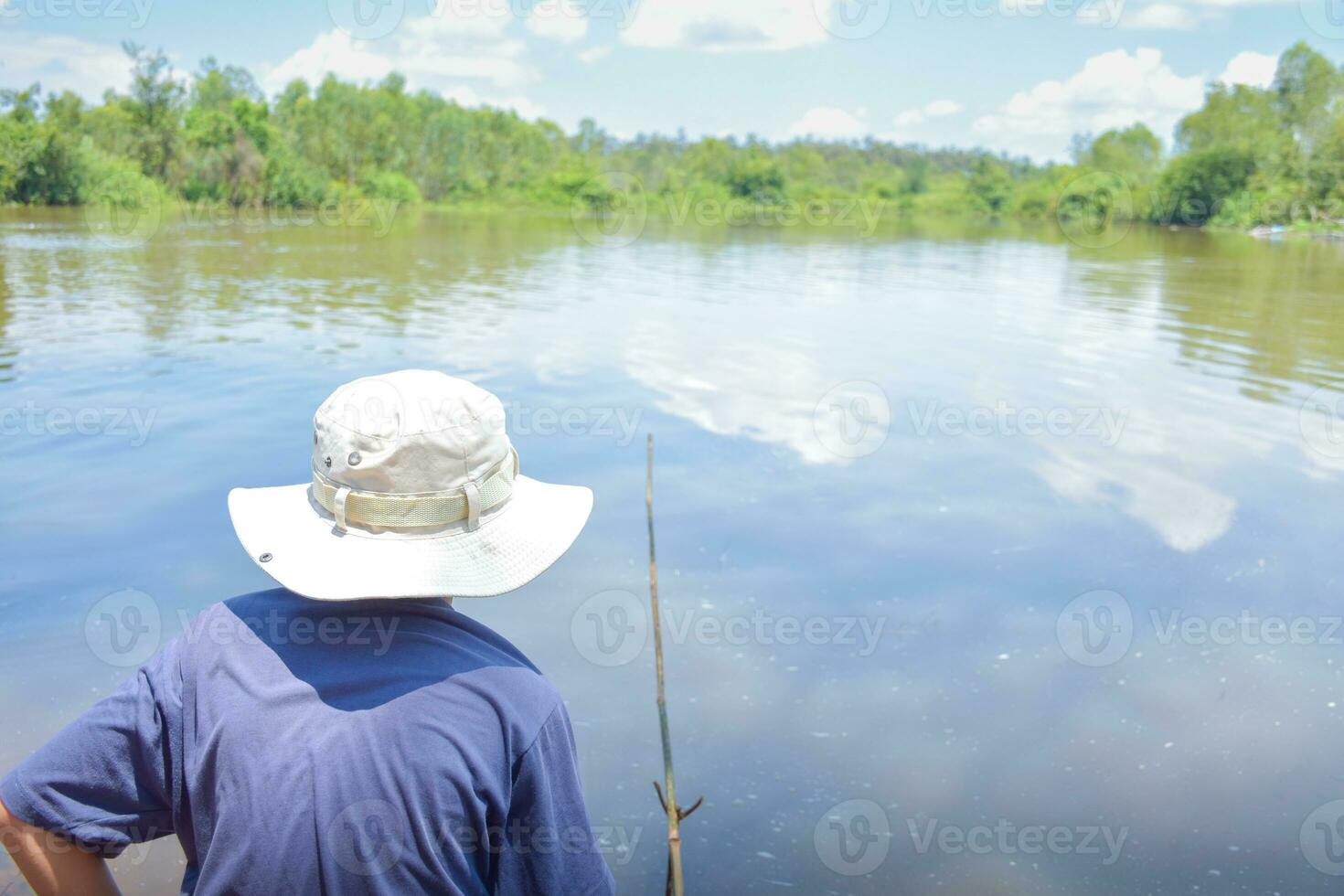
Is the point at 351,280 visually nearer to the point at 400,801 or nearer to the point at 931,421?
the point at 931,421

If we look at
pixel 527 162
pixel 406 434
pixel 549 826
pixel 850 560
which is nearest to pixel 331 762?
→ pixel 549 826

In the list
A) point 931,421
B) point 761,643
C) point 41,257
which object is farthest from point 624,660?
point 41,257

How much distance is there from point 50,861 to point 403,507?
66cm

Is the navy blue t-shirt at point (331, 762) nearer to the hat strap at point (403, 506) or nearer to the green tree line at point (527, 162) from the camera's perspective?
the hat strap at point (403, 506)

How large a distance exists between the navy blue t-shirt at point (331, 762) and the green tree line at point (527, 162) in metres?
44.4

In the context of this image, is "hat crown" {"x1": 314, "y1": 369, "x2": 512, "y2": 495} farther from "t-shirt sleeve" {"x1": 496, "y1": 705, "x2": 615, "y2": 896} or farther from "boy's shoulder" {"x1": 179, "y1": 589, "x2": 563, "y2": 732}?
"t-shirt sleeve" {"x1": 496, "y1": 705, "x2": 615, "y2": 896}

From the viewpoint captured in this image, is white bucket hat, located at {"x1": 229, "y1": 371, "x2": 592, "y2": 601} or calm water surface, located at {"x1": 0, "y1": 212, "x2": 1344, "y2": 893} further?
calm water surface, located at {"x1": 0, "y1": 212, "x2": 1344, "y2": 893}

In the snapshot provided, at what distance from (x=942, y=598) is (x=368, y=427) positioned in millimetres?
4025

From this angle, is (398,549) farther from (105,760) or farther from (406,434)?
(105,760)

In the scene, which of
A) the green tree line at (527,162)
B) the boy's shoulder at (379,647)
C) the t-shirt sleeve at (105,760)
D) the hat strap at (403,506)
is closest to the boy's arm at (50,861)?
the t-shirt sleeve at (105,760)

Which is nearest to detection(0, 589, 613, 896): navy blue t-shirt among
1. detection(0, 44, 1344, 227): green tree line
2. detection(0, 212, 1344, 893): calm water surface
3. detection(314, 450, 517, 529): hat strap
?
detection(314, 450, 517, 529): hat strap

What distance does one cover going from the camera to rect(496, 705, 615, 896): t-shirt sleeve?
1406 millimetres

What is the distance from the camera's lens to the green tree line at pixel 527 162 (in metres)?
45.7

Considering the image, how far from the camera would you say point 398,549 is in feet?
4.87
